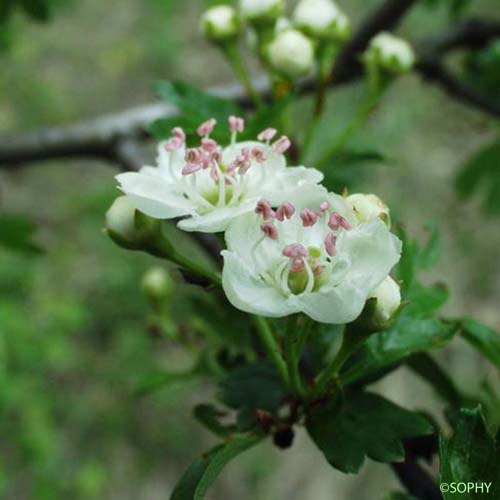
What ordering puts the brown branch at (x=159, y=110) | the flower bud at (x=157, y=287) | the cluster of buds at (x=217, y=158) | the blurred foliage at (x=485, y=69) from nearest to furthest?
the cluster of buds at (x=217, y=158)
the flower bud at (x=157, y=287)
the brown branch at (x=159, y=110)
the blurred foliage at (x=485, y=69)

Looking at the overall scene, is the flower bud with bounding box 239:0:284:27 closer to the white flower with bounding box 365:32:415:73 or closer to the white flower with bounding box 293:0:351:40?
the white flower with bounding box 293:0:351:40

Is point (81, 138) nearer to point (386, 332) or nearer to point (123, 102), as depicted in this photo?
point (386, 332)

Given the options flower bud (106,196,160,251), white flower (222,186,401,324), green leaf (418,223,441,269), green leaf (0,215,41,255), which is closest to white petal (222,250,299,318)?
white flower (222,186,401,324)

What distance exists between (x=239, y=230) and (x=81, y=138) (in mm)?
934

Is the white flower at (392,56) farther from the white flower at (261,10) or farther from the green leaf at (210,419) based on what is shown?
the green leaf at (210,419)

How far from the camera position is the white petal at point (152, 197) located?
0.76m

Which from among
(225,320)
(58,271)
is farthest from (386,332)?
(58,271)

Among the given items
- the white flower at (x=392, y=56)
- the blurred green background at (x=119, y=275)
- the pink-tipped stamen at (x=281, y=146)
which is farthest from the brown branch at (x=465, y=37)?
the pink-tipped stamen at (x=281, y=146)

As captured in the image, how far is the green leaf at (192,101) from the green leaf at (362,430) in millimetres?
442

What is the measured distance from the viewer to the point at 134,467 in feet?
9.34

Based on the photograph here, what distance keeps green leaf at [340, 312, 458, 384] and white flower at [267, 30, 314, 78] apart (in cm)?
38

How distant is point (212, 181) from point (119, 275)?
2.37m

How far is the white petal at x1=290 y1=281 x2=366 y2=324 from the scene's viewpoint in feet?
2.32

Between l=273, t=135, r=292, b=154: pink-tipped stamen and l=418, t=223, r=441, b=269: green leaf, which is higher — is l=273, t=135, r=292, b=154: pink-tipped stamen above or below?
above
